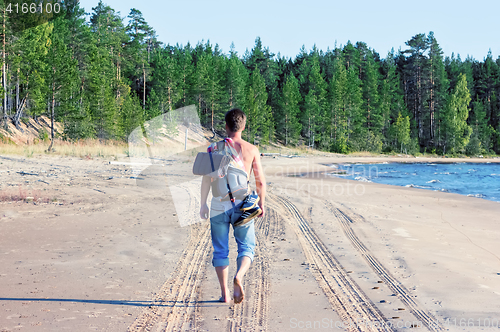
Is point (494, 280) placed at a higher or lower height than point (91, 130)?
lower

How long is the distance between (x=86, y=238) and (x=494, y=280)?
6012 mm

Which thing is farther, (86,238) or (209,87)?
(209,87)

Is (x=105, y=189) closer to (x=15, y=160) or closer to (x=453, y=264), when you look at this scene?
(x=15, y=160)

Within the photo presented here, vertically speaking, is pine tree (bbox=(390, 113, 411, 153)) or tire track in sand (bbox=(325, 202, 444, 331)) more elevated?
pine tree (bbox=(390, 113, 411, 153))

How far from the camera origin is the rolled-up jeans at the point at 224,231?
11.2 ft

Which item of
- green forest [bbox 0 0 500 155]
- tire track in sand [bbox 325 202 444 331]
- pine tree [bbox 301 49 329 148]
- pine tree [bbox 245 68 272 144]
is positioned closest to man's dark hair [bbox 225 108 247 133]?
tire track in sand [bbox 325 202 444 331]

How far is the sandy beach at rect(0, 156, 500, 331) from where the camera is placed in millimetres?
3291

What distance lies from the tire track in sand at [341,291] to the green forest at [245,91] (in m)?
23.0

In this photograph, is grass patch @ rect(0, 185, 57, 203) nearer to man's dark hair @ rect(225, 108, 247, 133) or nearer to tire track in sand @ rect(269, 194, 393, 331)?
tire track in sand @ rect(269, 194, 393, 331)

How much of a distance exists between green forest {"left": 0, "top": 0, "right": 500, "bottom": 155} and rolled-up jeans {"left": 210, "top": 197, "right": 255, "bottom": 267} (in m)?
23.8

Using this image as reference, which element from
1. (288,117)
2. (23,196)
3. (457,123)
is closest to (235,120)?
(23,196)

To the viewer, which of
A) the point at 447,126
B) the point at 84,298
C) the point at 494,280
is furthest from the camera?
the point at 447,126

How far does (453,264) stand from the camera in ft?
17.5

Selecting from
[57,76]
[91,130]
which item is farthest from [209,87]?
[57,76]
